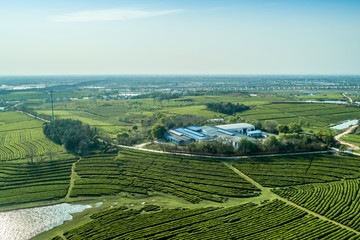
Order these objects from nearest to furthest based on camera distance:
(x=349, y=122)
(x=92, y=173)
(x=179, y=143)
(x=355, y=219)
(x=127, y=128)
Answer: (x=355, y=219)
(x=92, y=173)
(x=179, y=143)
(x=127, y=128)
(x=349, y=122)

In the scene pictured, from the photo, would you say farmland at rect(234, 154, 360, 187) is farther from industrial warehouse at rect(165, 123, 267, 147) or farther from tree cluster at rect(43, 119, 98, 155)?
tree cluster at rect(43, 119, 98, 155)

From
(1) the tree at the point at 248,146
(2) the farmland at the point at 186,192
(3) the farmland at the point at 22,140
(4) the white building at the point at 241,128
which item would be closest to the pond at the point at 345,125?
(4) the white building at the point at 241,128

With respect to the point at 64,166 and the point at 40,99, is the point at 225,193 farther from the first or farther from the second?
the point at 40,99

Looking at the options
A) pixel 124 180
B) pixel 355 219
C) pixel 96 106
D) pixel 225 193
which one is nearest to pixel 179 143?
pixel 124 180

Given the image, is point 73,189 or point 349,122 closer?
point 73,189

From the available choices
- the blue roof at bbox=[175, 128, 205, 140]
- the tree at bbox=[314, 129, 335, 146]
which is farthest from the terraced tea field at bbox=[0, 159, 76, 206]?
the tree at bbox=[314, 129, 335, 146]

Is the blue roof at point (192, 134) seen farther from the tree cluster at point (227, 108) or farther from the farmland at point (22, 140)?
the tree cluster at point (227, 108)

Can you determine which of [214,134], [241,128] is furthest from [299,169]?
[241,128]
